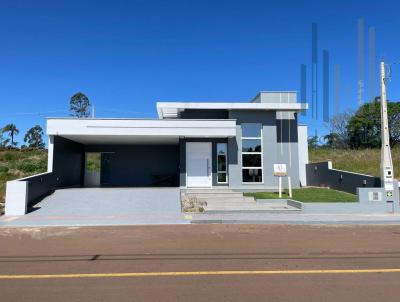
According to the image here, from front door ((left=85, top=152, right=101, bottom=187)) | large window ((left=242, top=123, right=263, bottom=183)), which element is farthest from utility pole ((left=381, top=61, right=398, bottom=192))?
front door ((left=85, top=152, right=101, bottom=187))

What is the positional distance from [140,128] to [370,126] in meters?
45.2

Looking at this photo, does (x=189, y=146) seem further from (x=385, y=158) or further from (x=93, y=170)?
(x=385, y=158)

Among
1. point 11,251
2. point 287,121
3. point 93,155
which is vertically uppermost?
point 287,121

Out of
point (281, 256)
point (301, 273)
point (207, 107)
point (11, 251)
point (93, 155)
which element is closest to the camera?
point (301, 273)

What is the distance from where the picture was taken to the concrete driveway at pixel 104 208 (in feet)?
42.3

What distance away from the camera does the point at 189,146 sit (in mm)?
21719

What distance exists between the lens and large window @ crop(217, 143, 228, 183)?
2191 centimetres

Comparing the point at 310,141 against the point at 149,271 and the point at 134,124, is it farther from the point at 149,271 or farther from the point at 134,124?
the point at 149,271

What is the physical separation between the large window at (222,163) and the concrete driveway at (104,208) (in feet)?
10.3

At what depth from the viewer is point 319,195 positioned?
18.6 meters

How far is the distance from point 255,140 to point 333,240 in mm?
12747

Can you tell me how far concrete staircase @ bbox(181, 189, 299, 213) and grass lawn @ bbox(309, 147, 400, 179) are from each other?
1340cm

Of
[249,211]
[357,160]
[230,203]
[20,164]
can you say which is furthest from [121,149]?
[357,160]

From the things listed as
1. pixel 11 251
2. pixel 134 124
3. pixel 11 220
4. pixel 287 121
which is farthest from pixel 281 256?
pixel 287 121
